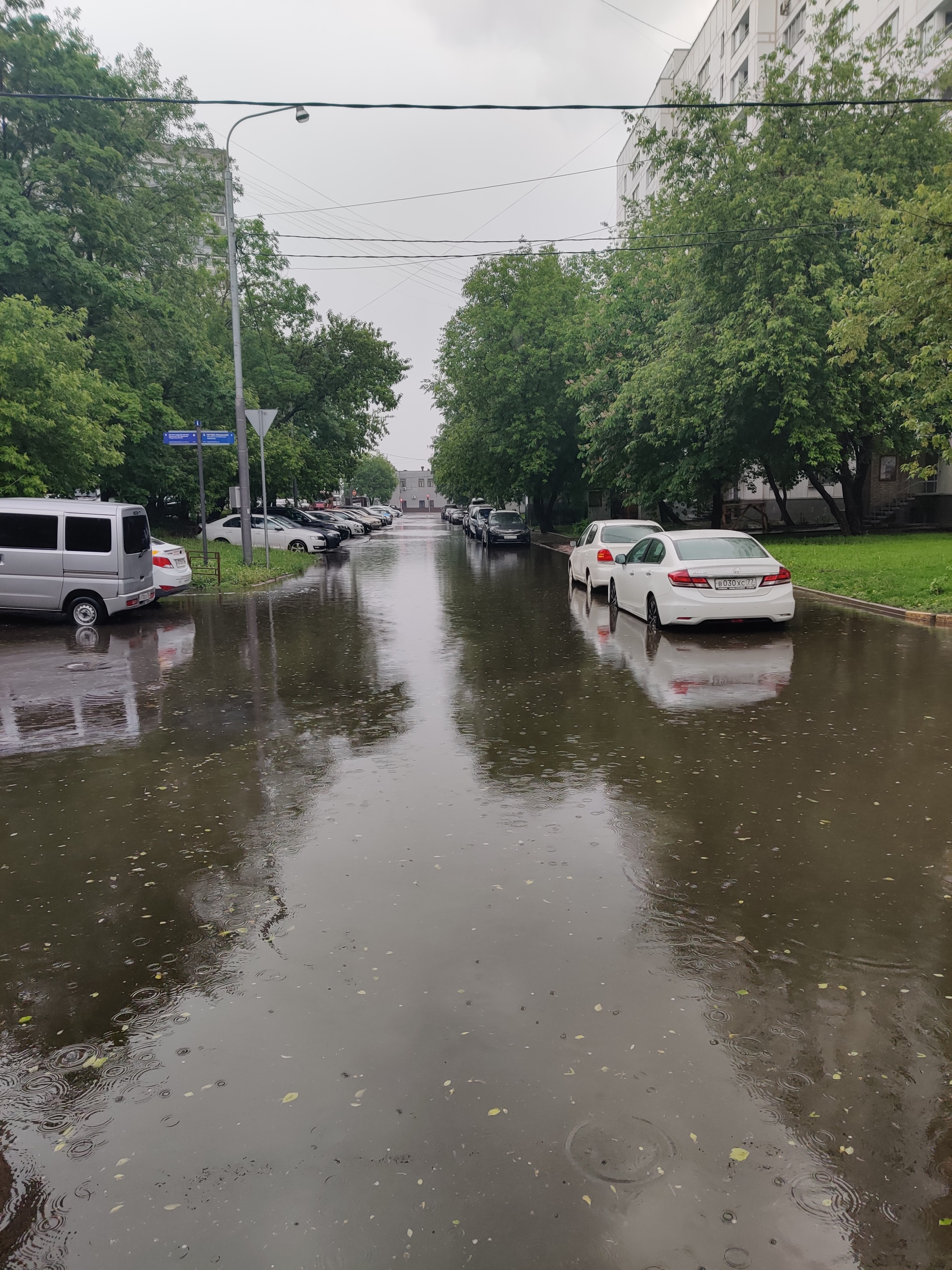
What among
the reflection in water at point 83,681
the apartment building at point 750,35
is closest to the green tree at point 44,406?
the reflection in water at point 83,681

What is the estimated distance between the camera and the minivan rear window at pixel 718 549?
13.9 m

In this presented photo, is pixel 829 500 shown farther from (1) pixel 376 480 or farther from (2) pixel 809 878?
(1) pixel 376 480

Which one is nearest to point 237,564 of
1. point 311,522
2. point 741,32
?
point 311,522

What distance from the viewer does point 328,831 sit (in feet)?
19.4

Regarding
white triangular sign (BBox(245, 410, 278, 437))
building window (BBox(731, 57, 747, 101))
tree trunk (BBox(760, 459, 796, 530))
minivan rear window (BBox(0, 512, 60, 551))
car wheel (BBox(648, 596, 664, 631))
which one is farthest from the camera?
building window (BBox(731, 57, 747, 101))

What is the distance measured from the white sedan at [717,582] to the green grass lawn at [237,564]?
40.8ft

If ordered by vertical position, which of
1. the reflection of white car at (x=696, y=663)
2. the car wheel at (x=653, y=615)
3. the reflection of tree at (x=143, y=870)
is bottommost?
the reflection of tree at (x=143, y=870)

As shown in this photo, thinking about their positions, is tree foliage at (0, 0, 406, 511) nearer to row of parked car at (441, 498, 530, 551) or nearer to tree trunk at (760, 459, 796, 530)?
row of parked car at (441, 498, 530, 551)

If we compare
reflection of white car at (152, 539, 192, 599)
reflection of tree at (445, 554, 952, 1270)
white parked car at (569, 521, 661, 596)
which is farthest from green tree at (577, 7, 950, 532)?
reflection of tree at (445, 554, 952, 1270)

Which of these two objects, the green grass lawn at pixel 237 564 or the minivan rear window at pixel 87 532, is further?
the green grass lawn at pixel 237 564

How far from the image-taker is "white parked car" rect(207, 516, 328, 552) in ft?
130

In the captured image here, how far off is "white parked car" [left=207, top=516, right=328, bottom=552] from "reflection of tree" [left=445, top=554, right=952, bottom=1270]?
2960 cm

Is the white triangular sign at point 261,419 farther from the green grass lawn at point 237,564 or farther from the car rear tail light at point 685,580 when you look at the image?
the car rear tail light at point 685,580

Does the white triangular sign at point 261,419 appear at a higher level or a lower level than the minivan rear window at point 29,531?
higher
